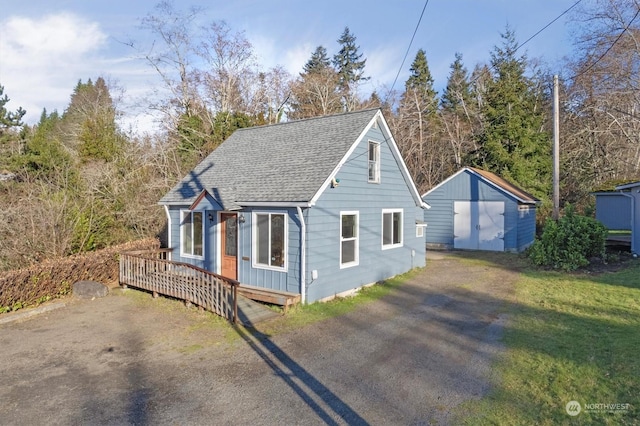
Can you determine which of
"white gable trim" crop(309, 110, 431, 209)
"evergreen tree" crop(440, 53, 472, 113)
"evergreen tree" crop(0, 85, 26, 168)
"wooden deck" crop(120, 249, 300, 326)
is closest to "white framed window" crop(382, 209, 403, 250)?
"white gable trim" crop(309, 110, 431, 209)

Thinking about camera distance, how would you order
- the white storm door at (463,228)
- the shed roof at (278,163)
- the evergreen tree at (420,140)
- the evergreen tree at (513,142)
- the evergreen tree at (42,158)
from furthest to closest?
the evergreen tree at (420,140), the evergreen tree at (513,142), the white storm door at (463,228), the evergreen tree at (42,158), the shed roof at (278,163)

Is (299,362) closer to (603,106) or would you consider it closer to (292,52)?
(292,52)

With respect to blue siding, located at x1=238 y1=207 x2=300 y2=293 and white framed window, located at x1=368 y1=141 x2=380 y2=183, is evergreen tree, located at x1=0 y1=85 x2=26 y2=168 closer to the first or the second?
blue siding, located at x1=238 y1=207 x2=300 y2=293

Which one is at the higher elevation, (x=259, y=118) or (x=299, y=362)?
(x=259, y=118)

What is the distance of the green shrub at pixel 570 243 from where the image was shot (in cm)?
1383

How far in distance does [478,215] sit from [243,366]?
16362mm

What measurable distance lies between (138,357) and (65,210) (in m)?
8.10

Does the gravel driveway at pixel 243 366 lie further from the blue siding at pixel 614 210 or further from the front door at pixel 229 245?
the blue siding at pixel 614 210

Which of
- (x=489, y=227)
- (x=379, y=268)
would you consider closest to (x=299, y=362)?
(x=379, y=268)

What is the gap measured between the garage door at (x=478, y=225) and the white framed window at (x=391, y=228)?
803 cm

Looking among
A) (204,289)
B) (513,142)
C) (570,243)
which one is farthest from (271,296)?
(513,142)

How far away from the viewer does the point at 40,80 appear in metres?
19.7

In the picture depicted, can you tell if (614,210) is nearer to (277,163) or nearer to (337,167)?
(337,167)

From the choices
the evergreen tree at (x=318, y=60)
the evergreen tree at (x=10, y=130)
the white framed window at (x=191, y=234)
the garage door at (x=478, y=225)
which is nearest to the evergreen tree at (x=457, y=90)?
the evergreen tree at (x=318, y=60)
